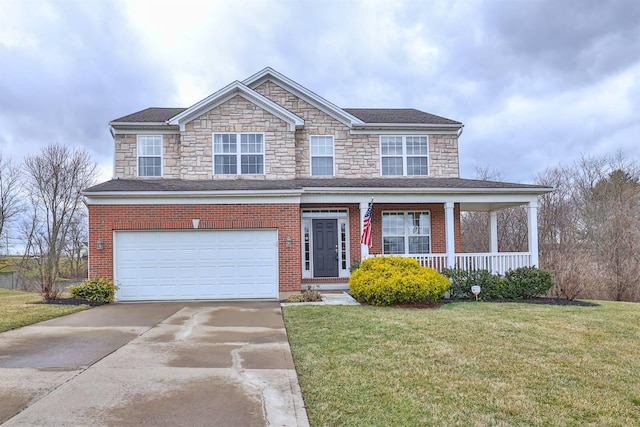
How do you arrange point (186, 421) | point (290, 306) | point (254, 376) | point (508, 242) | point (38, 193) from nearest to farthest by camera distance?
point (186, 421) → point (254, 376) → point (290, 306) → point (508, 242) → point (38, 193)

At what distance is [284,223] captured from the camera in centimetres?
1243

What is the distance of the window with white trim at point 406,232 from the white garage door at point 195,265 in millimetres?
4523

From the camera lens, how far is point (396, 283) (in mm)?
10328

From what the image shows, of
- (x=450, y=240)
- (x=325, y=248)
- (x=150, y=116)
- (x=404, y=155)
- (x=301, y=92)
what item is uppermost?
(x=301, y=92)

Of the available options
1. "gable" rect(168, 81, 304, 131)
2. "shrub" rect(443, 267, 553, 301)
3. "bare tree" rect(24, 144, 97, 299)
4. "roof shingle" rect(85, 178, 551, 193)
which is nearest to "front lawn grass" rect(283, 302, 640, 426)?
"shrub" rect(443, 267, 553, 301)

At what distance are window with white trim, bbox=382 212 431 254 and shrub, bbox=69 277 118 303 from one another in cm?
900

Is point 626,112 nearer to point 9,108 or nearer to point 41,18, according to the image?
point 41,18

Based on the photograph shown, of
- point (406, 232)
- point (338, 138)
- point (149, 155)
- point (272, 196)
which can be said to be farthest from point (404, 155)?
point (149, 155)

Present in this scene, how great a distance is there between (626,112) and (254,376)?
111 ft

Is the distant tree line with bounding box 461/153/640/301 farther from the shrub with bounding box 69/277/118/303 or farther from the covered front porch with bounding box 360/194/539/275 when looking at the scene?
the shrub with bounding box 69/277/118/303

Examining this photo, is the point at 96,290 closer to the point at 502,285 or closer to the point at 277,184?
the point at 277,184

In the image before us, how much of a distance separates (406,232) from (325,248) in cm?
308

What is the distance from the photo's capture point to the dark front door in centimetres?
1444

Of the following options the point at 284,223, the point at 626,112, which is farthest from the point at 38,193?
the point at 626,112
